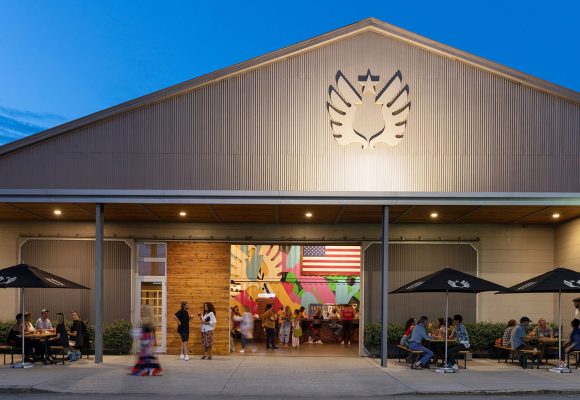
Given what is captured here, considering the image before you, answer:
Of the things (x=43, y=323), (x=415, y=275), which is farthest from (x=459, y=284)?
(x=43, y=323)

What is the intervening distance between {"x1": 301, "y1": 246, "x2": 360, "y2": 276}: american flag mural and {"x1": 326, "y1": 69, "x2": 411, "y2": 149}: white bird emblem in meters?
7.66

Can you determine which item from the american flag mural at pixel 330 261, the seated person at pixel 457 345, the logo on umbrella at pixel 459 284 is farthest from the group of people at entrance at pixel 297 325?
the logo on umbrella at pixel 459 284

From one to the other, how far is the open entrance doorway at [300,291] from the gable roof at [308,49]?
8044 millimetres

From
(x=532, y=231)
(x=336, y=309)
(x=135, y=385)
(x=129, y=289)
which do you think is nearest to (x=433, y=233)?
(x=532, y=231)

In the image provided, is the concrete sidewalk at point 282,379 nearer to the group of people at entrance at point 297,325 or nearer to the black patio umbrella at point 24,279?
the black patio umbrella at point 24,279

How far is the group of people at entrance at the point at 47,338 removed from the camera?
18.0 meters

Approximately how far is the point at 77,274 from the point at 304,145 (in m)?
7.54

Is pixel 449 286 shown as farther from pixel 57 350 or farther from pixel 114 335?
pixel 57 350

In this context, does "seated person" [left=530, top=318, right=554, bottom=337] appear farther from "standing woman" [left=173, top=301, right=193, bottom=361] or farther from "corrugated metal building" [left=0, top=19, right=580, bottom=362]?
"standing woman" [left=173, top=301, right=193, bottom=361]

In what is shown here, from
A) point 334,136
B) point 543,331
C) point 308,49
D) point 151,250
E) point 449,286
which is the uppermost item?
point 308,49

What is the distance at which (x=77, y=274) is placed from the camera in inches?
850

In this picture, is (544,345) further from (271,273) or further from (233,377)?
(271,273)

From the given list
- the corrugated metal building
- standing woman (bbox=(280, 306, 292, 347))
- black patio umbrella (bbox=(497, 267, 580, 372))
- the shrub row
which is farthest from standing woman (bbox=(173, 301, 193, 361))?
black patio umbrella (bbox=(497, 267, 580, 372))

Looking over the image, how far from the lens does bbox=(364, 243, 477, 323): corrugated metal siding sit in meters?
21.6
